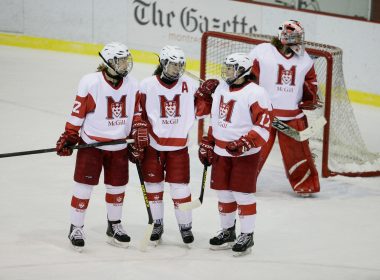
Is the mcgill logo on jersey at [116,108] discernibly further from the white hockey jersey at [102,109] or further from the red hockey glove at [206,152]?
the red hockey glove at [206,152]

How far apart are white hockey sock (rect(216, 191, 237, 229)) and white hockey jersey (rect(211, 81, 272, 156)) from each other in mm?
229

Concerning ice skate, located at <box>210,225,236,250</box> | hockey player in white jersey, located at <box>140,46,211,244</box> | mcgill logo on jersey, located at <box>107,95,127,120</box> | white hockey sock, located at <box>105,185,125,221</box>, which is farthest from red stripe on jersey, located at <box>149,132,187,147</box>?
ice skate, located at <box>210,225,236,250</box>

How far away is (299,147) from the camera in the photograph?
6.51 meters

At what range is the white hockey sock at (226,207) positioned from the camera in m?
5.32

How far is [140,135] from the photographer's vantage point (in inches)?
201

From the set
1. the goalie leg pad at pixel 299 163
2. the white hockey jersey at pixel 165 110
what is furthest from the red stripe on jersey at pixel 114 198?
the goalie leg pad at pixel 299 163

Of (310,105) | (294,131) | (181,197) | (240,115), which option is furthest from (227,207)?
(310,105)

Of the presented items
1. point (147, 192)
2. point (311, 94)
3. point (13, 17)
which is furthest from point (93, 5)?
point (147, 192)

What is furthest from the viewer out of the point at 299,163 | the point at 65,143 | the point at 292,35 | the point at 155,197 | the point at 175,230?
the point at 299,163

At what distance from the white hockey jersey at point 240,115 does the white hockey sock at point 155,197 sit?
380 millimetres

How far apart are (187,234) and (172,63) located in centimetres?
95

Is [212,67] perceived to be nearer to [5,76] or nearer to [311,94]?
[311,94]

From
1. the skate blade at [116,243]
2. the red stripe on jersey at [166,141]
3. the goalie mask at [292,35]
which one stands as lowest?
the skate blade at [116,243]

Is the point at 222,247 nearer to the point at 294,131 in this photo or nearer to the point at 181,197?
the point at 181,197
